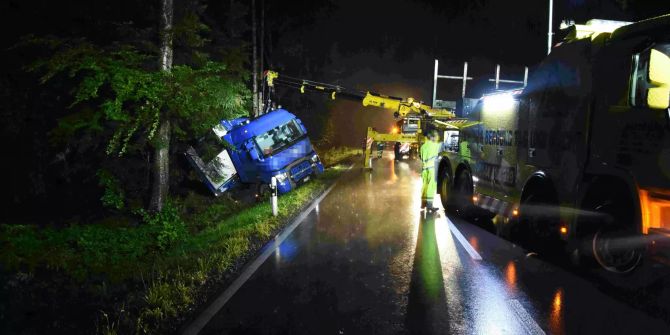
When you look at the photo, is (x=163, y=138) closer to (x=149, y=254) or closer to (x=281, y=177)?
(x=149, y=254)

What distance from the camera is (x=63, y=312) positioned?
526cm

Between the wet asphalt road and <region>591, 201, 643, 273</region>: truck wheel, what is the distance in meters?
0.44

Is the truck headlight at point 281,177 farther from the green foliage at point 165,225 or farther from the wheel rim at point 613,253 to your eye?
the wheel rim at point 613,253

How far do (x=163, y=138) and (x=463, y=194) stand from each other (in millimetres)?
6912

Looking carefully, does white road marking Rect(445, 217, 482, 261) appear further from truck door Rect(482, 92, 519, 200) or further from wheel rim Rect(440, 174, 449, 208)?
wheel rim Rect(440, 174, 449, 208)

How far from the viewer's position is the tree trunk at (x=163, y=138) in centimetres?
999

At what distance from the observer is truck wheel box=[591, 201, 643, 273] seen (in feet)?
18.2

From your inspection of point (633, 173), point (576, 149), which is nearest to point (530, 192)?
point (576, 149)

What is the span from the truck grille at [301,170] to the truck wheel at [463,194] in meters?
5.82

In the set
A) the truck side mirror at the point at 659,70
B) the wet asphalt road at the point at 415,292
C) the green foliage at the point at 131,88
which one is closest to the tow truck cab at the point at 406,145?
the green foliage at the point at 131,88

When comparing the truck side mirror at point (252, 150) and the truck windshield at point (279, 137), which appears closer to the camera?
the truck side mirror at point (252, 150)

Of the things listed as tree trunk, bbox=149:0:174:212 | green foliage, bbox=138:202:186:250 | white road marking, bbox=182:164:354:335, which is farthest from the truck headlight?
white road marking, bbox=182:164:354:335

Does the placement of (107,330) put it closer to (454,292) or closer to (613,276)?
(454,292)

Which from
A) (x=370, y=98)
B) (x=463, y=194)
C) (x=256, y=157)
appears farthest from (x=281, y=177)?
(x=370, y=98)
